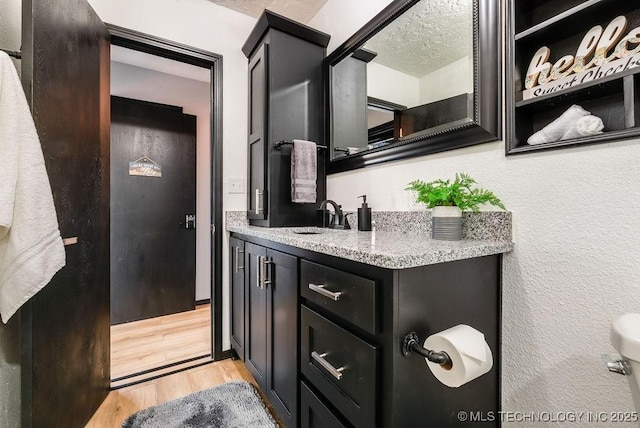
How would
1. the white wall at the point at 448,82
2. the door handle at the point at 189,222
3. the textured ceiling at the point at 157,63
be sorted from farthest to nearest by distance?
the door handle at the point at 189,222, the textured ceiling at the point at 157,63, the white wall at the point at 448,82

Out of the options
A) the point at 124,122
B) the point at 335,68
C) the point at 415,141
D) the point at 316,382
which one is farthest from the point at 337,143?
the point at 124,122

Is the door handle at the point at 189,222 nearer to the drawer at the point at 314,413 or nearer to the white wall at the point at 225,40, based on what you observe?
the white wall at the point at 225,40

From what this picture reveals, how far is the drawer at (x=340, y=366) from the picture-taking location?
2.43 feet

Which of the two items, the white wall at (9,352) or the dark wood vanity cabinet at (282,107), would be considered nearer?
the white wall at (9,352)

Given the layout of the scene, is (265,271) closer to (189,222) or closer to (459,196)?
(459,196)

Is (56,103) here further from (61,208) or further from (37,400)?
(37,400)

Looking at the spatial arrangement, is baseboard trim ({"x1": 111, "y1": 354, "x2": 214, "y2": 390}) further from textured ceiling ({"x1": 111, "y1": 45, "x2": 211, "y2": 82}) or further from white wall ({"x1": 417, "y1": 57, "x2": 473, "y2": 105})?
textured ceiling ({"x1": 111, "y1": 45, "x2": 211, "y2": 82})

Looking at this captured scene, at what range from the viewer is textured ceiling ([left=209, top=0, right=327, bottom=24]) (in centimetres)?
197

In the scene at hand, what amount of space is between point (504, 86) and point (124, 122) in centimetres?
293

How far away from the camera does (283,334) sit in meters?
1.16

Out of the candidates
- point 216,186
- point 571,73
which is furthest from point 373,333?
point 216,186

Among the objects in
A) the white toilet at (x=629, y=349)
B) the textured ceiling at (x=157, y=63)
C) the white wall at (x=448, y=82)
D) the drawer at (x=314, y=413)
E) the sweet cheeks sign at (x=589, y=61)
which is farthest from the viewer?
the textured ceiling at (x=157, y=63)

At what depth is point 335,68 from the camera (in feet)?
5.96

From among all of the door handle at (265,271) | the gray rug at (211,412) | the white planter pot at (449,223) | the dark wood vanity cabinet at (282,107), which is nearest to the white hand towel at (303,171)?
the dark wood vanity cabinet at (282,107)
